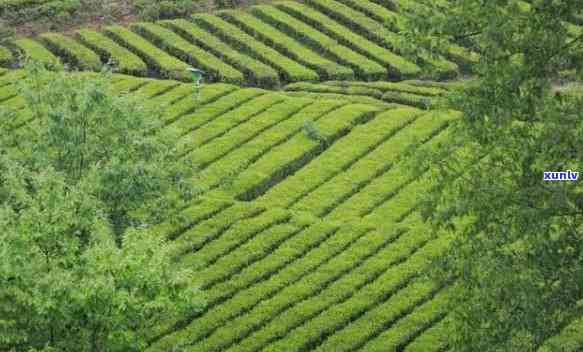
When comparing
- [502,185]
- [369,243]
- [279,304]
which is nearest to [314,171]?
[369,243]

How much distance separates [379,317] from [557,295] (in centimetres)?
917

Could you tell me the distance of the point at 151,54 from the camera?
48.8m

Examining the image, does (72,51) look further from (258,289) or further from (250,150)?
(258,289)

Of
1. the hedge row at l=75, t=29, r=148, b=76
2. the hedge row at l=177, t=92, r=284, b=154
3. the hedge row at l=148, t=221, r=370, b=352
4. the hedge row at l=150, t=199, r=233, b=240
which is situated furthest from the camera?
the hedge row at l=75, t=29, r=148, b=76

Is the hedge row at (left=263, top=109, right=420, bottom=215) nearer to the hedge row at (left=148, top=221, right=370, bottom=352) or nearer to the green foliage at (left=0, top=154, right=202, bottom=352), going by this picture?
the hedge row at (left=148, top=221, right=370, bottom=352)

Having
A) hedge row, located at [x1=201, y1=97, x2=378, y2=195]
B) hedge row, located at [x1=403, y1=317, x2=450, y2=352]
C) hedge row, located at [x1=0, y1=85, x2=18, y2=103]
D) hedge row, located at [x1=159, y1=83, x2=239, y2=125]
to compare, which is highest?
hedge row, located at [x1=403, y1=317, x2=450, y2=352]

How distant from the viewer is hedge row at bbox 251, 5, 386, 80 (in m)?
47.0

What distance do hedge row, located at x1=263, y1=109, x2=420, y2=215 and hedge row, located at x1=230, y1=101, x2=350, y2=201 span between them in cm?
51

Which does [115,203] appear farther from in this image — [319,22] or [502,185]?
[319,22]

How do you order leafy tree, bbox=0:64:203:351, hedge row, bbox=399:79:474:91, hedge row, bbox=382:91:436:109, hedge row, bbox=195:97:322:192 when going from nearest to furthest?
leafy tree, bbox=0:64:203:351 < hedge row, bbox=195:97:322:192 < hedge row, bbox=382:91:436:109 < hedge row, bbox=399:79:474:91

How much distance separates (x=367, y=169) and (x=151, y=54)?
15.4 meters

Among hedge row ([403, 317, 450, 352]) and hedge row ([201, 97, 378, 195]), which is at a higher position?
hedge row ([403, 317, 450, 352])

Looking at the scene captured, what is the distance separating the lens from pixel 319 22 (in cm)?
5175

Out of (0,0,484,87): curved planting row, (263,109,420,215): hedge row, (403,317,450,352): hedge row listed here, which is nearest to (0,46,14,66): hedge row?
(0,0,484,87): curved planting row
